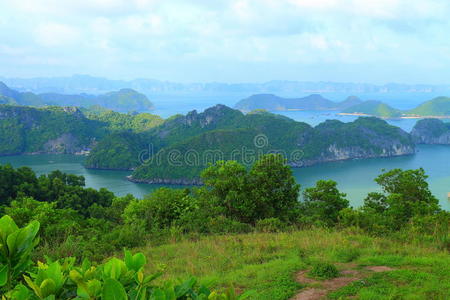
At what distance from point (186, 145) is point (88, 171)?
23015mm

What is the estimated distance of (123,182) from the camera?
67.6 meters

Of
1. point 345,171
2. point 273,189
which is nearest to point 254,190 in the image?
point 273,189

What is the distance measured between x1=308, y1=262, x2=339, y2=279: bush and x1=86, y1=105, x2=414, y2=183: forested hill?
66017mm

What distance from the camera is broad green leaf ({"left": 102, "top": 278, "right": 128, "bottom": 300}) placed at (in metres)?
1.33

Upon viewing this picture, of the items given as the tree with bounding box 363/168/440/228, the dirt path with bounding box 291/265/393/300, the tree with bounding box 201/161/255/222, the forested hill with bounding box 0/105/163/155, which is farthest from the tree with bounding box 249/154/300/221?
the forested hill with bounding box 0/105/163/155

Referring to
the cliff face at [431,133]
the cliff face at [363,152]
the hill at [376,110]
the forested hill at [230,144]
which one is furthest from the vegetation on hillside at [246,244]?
the hill at [376,110]

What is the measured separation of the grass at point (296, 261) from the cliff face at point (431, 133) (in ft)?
385

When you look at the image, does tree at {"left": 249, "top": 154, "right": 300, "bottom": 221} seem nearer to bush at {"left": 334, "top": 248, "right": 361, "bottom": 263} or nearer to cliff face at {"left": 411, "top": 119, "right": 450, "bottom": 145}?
bush at {"left": 334, "top": 248, "right": 361, "bottom": 263}

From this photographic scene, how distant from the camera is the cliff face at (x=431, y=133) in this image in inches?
4264

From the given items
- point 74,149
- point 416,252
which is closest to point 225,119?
point 74,149

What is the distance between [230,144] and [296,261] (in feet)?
272

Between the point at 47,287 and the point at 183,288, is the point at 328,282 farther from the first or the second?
the point at 47,287

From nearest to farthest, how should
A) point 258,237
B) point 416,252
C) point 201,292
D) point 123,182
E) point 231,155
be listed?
point 201,292 < point 416,252 < point 258,237 < point 123,182 < point 231,155

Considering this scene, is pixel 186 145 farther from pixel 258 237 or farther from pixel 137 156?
pixel 258 237
